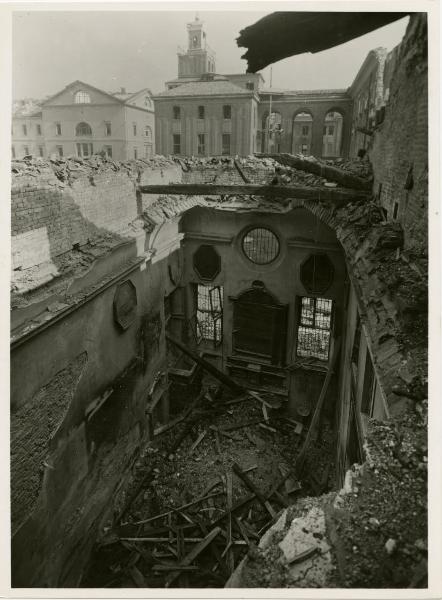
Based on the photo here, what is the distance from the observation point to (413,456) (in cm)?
297

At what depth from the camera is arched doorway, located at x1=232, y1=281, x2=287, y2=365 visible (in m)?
12.5

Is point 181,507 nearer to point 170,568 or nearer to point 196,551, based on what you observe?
point 196,551

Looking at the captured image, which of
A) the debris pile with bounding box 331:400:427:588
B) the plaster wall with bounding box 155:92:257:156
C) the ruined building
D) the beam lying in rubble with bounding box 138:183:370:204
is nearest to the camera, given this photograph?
the debris pile with bounding box 331:400:427:588

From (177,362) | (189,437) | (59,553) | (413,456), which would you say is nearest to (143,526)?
(59,553)

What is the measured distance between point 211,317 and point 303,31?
10.2m

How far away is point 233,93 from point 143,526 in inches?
1196

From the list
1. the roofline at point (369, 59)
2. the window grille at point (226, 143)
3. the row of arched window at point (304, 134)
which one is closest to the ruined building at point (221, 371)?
the roofline at point (369, 59)

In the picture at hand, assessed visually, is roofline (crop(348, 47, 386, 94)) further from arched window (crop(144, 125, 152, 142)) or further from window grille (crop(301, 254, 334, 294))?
arched window (crop(144, 125, 152, 142))

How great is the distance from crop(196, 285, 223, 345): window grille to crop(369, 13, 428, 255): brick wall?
7.68m

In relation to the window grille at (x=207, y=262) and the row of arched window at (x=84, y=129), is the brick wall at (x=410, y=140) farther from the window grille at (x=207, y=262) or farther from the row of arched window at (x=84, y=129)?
the row of arched window at (x=84, y=129)

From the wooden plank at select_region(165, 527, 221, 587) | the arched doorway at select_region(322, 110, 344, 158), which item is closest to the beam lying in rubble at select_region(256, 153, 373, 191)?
the wooden plank at select_region(165, 527, 221, 587)

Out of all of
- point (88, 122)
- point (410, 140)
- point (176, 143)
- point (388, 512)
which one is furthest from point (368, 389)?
point (176, 143)

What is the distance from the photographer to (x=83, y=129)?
3172 cm

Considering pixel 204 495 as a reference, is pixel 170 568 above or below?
below
